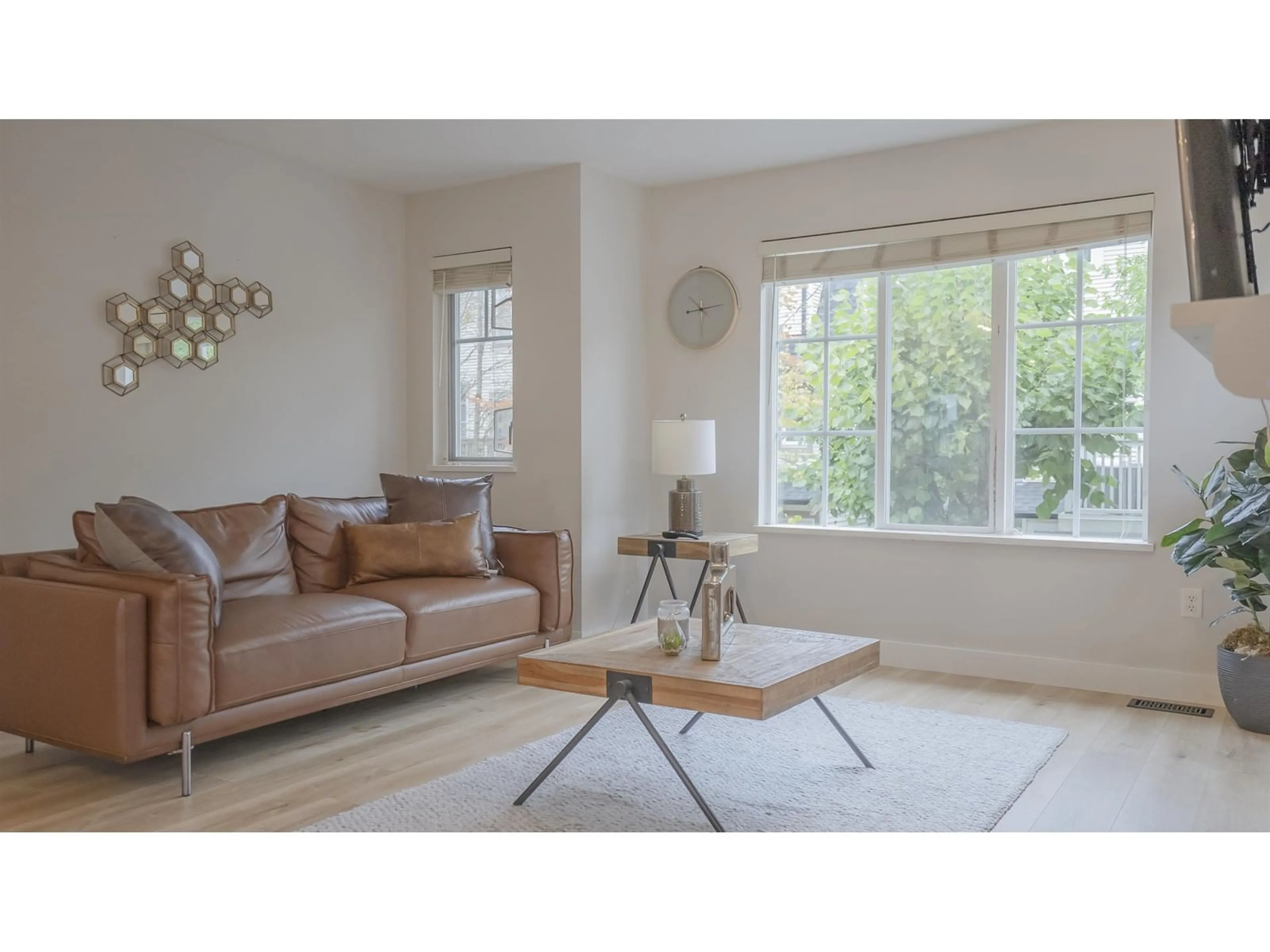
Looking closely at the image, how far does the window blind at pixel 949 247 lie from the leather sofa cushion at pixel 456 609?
2231mm

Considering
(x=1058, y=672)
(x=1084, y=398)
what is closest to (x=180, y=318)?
(x=1084, y=398)

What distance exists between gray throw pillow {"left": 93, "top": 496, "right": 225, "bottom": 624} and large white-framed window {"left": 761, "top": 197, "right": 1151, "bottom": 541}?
3.03 metres

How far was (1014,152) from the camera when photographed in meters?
4.68

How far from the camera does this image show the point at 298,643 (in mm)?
3508

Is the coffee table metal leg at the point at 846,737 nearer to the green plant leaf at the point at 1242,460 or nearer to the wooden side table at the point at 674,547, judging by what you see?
the wooden side table at the point at 674,547

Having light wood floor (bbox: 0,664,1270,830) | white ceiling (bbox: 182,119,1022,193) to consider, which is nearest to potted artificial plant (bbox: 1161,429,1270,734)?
light wood floor (bbox: 0,664,1270,830)

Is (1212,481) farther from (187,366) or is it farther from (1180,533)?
(187,366)

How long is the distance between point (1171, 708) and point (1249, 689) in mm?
443

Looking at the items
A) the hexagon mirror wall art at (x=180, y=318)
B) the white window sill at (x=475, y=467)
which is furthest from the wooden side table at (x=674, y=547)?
the hexagon mirror wall art at (x=180, y=318)

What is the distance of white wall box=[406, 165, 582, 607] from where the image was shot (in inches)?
212

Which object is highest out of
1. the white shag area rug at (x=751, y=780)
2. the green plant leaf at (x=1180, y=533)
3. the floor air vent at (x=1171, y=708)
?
the green plant leaf at (x=1180, y=533)

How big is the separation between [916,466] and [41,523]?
401 centimetres

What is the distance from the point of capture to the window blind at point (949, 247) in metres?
4.43
